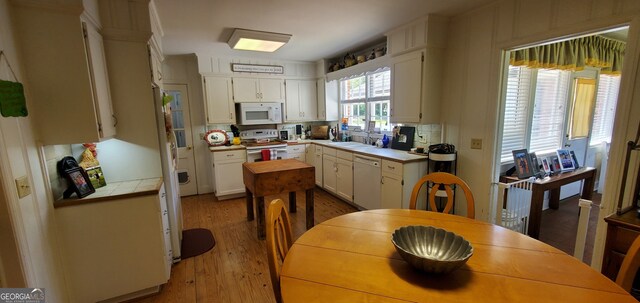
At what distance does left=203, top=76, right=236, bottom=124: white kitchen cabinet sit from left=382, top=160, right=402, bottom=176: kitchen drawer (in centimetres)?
285

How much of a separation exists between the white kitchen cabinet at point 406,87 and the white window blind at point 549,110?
148cm

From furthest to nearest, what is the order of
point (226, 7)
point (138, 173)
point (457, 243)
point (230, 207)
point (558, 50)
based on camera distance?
1. point (230, 207)
2. point (558, 50)
3. point (226, 7)
4. point (138, 173)
5. point (457, 243)

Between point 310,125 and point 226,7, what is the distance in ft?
10.6

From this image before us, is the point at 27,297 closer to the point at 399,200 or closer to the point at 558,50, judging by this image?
the point at 399,200

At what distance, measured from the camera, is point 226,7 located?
2498 mm

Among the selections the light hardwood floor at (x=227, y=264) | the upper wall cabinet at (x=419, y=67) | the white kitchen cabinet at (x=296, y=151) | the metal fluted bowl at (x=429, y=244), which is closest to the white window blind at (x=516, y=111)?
the upper wall cabinet at (x=419, y=67)

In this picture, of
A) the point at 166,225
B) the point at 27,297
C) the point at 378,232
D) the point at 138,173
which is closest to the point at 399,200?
the point at 378,232

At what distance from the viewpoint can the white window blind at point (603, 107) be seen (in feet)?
12.4

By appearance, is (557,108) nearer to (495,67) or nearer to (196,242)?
(495,67)

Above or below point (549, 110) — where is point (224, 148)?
below

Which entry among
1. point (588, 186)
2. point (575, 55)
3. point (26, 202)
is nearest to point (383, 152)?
point (575, 55)

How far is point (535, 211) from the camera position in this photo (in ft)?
8.83

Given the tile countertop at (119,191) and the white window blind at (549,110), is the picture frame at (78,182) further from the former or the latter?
the white window blind at (549,110)

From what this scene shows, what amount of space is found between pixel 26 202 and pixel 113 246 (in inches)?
24.9
